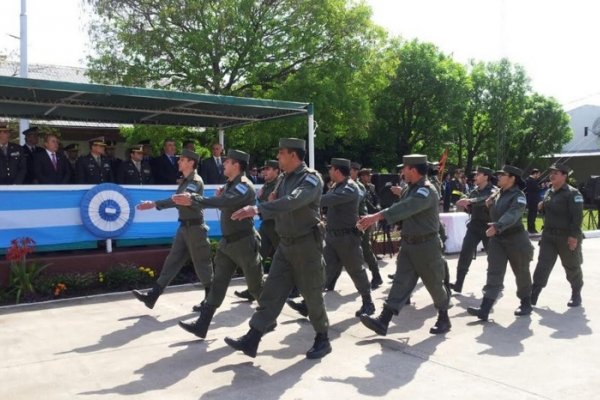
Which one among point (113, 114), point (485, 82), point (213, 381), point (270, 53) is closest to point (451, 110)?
point (485, 82)

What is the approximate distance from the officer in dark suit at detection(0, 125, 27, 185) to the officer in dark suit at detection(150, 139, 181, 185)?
2307 millimetres

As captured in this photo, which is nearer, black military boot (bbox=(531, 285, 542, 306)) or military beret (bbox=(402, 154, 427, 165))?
military beret (bbox=(402, 154, 427, 165))

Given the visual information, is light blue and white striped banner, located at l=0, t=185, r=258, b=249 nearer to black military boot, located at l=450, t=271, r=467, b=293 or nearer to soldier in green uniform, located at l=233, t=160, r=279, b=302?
soldier in green uniform, located at l=233, t=160, r=279, b=302

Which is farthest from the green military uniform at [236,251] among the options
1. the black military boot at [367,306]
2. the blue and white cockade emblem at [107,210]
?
the blue and white cockade emblem at [107,210]

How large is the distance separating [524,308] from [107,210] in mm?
5908

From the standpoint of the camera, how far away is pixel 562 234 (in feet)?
24.5

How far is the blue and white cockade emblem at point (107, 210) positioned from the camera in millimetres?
8594

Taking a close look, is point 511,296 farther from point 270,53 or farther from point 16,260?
point 270,53

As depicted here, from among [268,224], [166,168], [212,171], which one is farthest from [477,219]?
[166,168]

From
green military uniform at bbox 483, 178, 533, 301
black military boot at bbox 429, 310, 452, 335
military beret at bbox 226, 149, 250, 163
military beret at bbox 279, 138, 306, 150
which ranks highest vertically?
military beret at bbox 279, 138, 306, 150

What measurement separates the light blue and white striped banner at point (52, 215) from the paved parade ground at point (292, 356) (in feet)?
3.81

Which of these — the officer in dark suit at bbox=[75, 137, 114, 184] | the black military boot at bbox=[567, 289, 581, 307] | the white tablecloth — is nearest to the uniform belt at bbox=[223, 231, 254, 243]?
the officer in dark suit at bbox=[75, 137, 114, 184]

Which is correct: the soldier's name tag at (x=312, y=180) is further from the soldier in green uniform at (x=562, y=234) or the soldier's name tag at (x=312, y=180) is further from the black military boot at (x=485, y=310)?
the soldier in green uniform at (x=562, y=234)

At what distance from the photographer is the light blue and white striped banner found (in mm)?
7965
